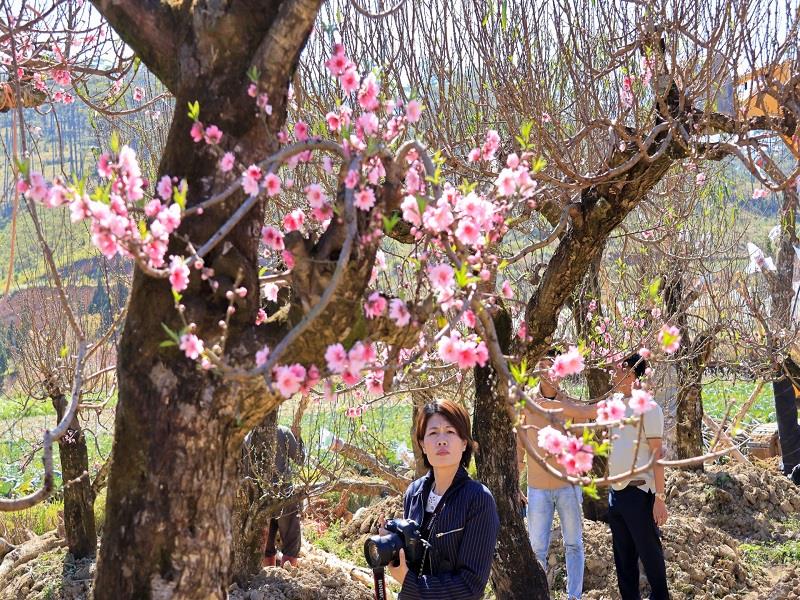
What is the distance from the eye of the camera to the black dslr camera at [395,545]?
325 centimetres

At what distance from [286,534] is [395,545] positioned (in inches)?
150

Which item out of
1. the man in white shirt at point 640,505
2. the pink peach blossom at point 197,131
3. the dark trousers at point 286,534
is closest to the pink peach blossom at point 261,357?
the pink peach blossom at point 197,131

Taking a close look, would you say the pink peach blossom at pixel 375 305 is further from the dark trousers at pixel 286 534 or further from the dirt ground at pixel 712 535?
the dirt ground at pixel 712 535

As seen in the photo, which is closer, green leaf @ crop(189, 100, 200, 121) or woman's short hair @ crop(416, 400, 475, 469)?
green leaf @ crop(189, 100, 200, 121)

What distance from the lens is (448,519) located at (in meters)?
3.39

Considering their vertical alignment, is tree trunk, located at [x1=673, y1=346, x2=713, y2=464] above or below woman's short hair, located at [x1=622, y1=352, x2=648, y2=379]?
below

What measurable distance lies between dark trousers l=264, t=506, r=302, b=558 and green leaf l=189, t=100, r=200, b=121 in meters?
4.62

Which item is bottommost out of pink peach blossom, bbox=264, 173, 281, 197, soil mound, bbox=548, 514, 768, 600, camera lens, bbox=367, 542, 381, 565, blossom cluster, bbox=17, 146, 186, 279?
soil mound, bbox=548, 514, 768, 600

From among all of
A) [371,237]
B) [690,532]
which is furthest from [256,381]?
[690,532]

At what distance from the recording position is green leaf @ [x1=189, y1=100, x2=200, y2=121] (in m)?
2.33

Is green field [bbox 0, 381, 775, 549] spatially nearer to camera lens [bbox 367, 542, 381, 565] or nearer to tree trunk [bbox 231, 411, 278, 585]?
tree trunk [bbox 231, 411, 278, 585]

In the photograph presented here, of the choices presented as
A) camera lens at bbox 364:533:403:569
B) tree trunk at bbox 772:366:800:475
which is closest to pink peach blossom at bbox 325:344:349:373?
camera lens at bbox 364:533:403:569

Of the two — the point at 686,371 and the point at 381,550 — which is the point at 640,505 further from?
the point at 686,371

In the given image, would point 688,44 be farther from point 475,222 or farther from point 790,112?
point 475,222
